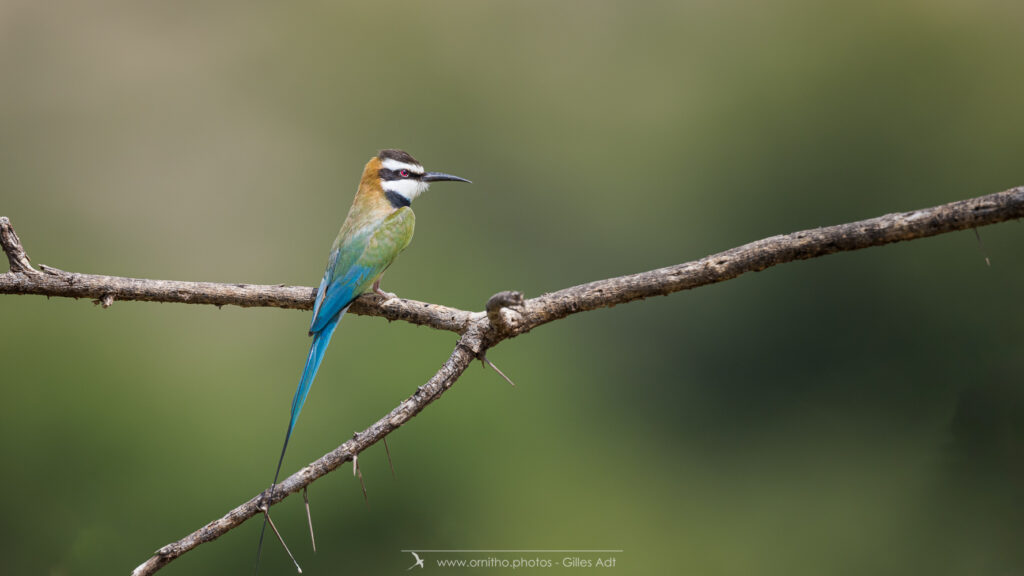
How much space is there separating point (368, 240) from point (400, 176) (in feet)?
1.53

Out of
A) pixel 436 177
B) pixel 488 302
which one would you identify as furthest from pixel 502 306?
pixel 436 177

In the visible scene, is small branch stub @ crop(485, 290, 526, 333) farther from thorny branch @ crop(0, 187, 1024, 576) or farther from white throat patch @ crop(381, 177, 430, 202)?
white throat patch @ crop(381, 177, 430, 202)

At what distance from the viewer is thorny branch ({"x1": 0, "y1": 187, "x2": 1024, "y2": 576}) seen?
155cm

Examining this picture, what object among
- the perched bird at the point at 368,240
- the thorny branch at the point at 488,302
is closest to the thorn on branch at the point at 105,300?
the thorny branch at the point at 488,302

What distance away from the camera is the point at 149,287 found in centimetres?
220

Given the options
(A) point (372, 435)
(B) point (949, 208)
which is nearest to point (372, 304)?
(A) point (372, 435)

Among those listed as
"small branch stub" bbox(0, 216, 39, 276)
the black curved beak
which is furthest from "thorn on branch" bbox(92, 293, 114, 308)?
the black curved beak

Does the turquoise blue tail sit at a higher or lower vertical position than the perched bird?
lower

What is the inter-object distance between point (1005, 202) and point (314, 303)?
1920 millimetres

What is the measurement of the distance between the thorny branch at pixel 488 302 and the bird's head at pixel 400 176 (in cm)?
72

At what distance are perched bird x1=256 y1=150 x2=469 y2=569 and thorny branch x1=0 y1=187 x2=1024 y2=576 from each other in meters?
0.10

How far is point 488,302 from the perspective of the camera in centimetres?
182

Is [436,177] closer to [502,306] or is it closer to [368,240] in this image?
[368,240]

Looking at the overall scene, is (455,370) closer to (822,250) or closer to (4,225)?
(822,250)
